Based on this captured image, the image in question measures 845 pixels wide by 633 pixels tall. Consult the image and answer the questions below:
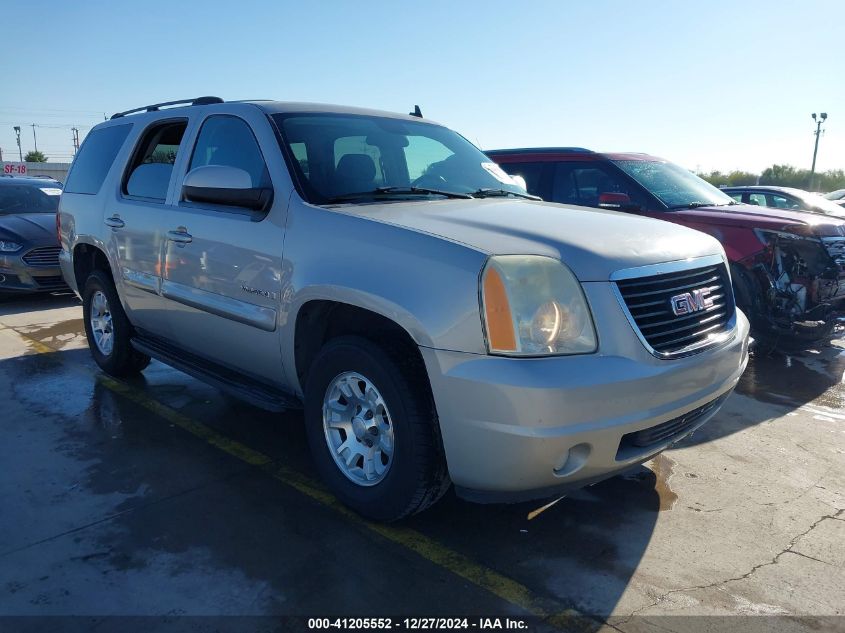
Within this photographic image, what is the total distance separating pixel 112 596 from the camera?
2715 millimetres

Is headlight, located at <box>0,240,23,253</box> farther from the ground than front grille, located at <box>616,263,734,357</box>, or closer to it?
closer to it

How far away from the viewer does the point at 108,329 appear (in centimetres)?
557

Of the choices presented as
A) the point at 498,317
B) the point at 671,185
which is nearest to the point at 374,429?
the point at 498,317

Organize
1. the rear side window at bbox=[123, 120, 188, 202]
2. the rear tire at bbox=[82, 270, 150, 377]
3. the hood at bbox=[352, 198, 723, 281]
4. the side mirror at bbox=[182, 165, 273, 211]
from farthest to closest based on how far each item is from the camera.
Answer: the rear tire at bbox=[82, 270, 150, 377]
the rear side window at bbox=[123, 120, 188, 202]
the side mirror at bbox=[182, 165, 273, 211]
the hood at bbox=[352, 198, 723, 281]

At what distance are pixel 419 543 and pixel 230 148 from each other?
2.51 metres

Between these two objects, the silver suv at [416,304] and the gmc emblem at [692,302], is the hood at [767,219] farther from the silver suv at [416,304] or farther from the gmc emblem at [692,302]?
the gmc emblem at [692,302]

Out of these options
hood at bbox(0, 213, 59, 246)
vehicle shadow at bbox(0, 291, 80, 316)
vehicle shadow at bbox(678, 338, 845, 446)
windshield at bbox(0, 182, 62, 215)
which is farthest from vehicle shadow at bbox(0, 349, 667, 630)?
windshield at bbox(0, 182, 62, 215)

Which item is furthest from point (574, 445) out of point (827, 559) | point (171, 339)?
point (171, 339)

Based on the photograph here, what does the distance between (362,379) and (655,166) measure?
5323 mm

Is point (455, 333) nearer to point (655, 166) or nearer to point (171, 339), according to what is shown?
point (171, 339)

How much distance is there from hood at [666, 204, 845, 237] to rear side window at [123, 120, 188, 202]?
4.46 meters

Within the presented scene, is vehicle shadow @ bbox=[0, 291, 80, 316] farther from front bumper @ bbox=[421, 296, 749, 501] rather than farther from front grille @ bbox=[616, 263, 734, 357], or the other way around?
front grille @ bbox=[616, 263, 734, 357]

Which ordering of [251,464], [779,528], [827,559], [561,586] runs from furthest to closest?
[251,464] < [779,528] < [827,559] < [561,586]

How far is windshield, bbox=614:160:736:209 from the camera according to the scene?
6871 mm
